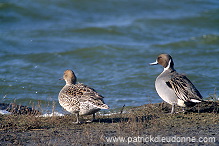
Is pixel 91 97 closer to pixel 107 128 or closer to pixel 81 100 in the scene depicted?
pixel 81 100

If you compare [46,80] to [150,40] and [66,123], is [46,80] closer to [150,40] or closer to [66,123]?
[66,123]

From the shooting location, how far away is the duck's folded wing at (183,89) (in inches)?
267

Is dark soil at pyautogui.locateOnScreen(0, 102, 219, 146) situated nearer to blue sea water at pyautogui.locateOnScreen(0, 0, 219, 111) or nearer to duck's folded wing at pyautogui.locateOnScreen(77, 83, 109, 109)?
duck's folded wing at pyautogui.locateOnScreen(77, 83, 109, 109)

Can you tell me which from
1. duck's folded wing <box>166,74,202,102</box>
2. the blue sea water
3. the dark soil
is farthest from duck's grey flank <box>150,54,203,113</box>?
the blue sea water

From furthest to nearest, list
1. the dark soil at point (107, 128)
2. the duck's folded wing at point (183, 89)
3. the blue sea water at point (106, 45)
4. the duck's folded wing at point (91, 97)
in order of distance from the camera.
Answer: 1. the blue sea water at point (106, 45)
2. the duck's folded wing at point (183, 89)
3. the duck's folded wing at point (91, 97)
4. the dark soil at point (107, 128)

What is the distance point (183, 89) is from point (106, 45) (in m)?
8.73

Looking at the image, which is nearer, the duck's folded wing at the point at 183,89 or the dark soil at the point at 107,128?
the dark soil at the point at 107,128

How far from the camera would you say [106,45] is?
1541cm

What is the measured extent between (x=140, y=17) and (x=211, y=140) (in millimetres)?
15003

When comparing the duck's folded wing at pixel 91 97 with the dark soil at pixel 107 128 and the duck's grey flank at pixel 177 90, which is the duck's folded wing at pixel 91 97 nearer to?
the dark soil at pixel 107 128

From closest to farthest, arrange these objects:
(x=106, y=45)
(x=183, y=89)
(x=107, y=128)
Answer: (x=107, y=128), (x=183, y=89), (x=106, y=45)

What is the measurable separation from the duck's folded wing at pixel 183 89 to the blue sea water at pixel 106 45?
59.5 inches

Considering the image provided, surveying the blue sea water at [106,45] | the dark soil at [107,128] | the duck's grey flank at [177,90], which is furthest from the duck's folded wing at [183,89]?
the blue sea water at [106,45]

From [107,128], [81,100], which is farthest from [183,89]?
[81,100]
